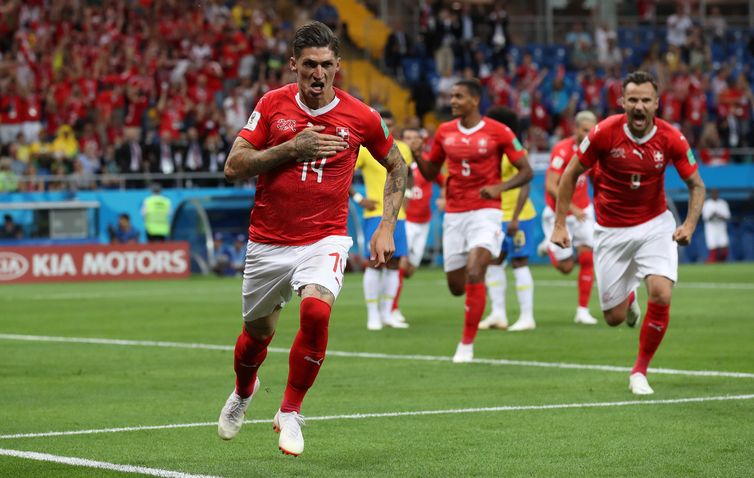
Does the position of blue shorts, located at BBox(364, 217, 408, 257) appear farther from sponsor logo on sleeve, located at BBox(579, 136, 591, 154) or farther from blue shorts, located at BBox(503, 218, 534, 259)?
sponsor logo on sleeve, located at BBox(579, 136, 591, 154)

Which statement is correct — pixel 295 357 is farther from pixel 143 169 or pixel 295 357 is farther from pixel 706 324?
pixel 143 169

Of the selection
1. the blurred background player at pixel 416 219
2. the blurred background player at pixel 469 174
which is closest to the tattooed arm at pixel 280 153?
the blurred background player at pixel 469 174

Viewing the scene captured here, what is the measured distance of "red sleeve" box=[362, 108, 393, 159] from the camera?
8062 mm

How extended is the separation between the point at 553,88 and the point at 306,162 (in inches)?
1194

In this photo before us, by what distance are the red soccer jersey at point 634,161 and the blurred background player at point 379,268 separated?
6076 mm

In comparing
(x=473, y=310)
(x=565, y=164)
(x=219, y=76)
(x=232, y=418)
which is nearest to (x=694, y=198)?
(x=473, y=310)

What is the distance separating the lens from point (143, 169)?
31.5 metres

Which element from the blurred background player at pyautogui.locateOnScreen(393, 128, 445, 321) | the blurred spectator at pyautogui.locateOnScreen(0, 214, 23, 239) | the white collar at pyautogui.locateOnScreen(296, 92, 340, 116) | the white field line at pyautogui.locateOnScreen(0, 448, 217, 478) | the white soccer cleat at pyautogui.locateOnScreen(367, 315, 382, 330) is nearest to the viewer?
the white field line at pyautogui.locateOnScreen(0, 448, 217, 478)

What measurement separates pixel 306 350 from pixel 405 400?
2613 mm

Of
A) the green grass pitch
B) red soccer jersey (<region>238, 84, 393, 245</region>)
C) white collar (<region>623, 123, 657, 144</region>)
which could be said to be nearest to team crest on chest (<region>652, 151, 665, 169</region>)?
white collar (<region>623, 123, 657, 144</region>)

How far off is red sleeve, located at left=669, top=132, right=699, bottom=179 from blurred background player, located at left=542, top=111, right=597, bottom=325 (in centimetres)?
577

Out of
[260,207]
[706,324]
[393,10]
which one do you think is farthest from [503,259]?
[393,10]

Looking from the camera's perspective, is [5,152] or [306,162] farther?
[5,152]

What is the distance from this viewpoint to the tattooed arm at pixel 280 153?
7570 mm
